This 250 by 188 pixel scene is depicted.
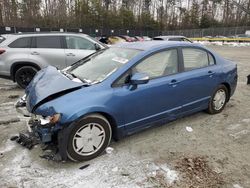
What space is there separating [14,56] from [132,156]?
512 cm

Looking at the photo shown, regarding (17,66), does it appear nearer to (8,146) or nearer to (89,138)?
(8,146)

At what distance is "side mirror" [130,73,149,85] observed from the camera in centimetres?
373

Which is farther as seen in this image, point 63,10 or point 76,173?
point 63,10

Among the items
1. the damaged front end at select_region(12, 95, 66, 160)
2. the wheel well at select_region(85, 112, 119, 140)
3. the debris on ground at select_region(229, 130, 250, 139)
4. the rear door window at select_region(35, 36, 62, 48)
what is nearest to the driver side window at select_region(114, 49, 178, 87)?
the wheel well at select_region(85, 112, 119, 140)

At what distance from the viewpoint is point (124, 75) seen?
383 cm

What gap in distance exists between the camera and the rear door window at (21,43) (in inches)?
290

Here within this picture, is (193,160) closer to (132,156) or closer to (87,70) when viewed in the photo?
(132,156)

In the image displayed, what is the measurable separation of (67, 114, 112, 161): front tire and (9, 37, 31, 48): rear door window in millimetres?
4913

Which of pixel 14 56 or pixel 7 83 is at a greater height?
pixel 14 56

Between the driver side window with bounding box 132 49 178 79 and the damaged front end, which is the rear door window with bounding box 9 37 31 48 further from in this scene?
the driver side window with bounding box 132 49 178 79

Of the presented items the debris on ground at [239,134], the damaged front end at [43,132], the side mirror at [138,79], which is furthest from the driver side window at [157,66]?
the debris on ground at [239,134]

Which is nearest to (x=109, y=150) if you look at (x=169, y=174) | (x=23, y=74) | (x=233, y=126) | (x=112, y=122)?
(x=112, y=122)

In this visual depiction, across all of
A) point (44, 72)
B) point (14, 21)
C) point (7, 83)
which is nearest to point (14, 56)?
point (7, 83)

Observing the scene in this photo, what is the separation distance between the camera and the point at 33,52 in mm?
7438
